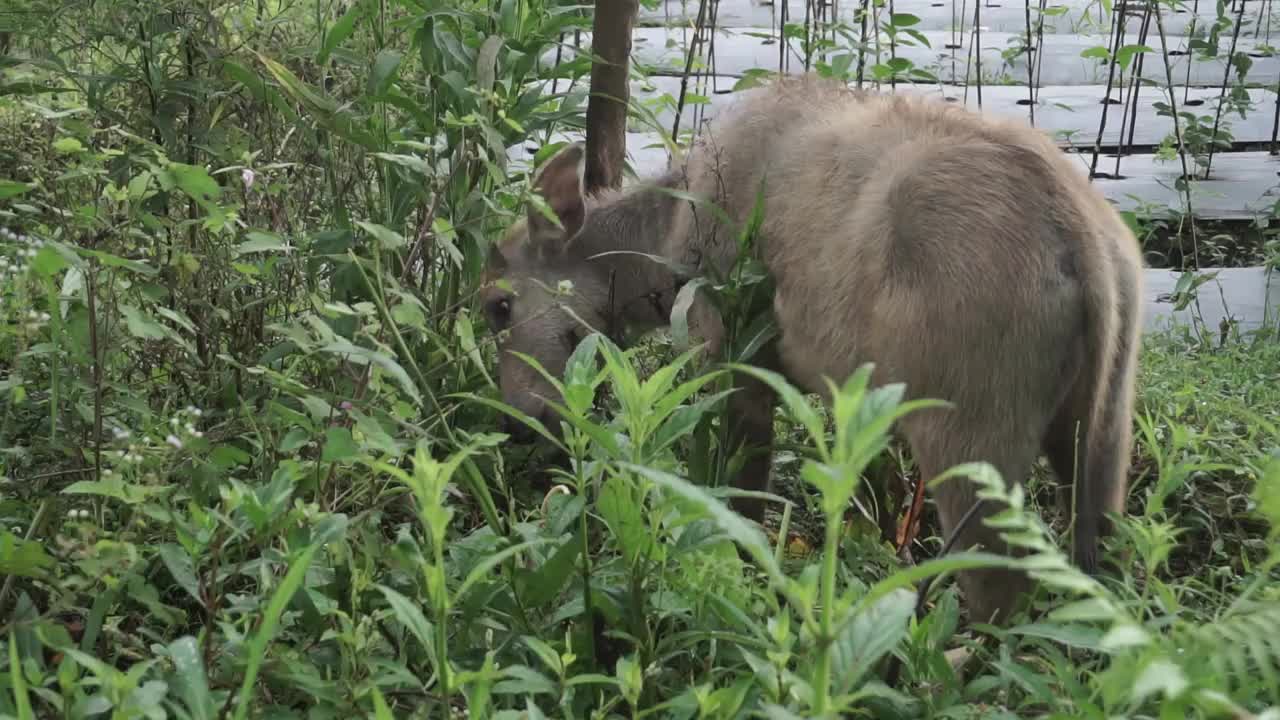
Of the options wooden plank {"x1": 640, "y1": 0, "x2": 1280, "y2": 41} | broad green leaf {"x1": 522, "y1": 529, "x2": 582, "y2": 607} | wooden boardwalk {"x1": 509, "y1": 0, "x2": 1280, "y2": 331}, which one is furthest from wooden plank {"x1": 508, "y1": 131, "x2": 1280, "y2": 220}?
broad green leaf {"x1": 522, "y1": 529, "x2": 582, "y2": 607}

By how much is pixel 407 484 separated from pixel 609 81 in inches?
80.6

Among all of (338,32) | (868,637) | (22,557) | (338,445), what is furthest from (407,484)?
(338,32)

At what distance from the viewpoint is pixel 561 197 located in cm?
401

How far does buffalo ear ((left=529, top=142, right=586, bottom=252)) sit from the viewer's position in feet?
12.7

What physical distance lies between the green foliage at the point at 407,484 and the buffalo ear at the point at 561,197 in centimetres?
17

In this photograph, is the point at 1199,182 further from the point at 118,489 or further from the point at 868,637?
the point at 118,489

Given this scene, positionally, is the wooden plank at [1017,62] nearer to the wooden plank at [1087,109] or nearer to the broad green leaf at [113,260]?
the wooden plank at [1087,109]

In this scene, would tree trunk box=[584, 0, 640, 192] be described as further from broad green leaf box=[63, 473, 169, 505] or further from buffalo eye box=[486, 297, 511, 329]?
broad green leaf box=[63, 473, 169, 505]

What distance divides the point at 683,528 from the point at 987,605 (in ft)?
3.02

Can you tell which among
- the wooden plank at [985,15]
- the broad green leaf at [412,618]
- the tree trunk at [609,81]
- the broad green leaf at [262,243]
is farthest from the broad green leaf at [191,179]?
the wooden plank at [985,15]

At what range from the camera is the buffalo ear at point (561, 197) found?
387 cm

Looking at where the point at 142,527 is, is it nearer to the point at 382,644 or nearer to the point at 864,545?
the point at 382,644

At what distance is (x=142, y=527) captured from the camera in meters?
2.66

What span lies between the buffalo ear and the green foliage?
169 millimetres
